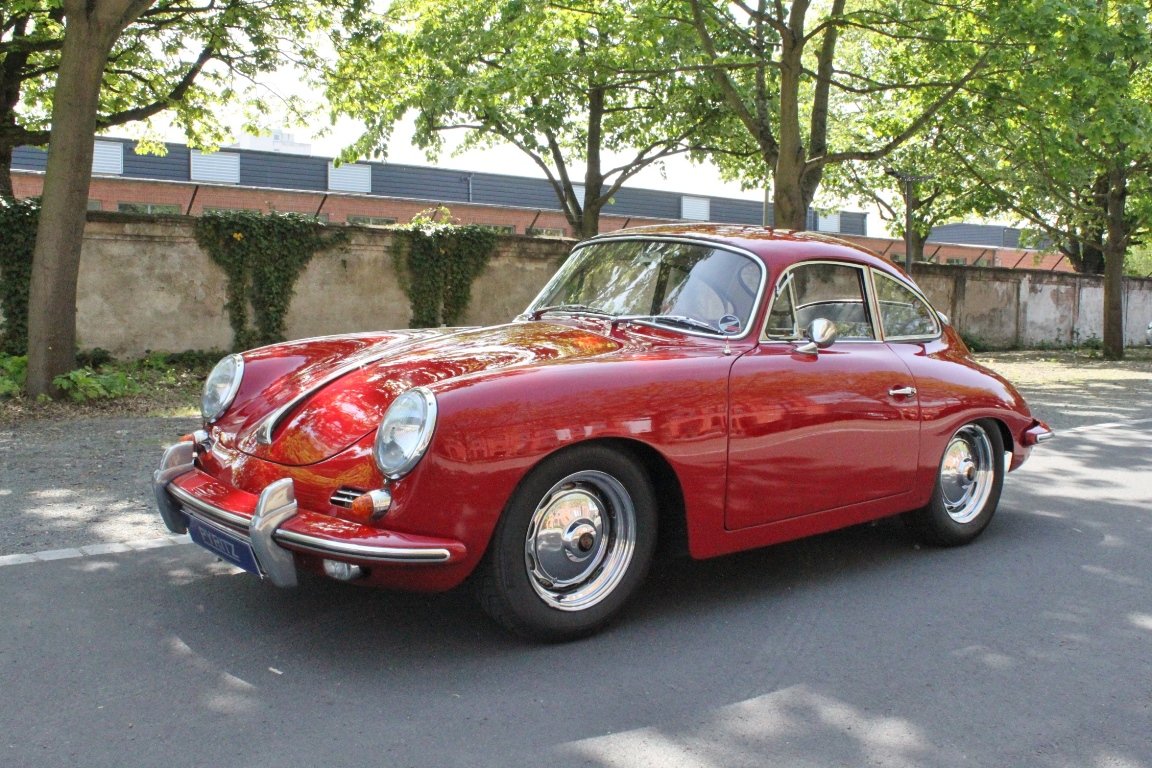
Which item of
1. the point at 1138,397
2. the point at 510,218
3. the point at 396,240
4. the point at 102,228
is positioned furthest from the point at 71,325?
the point at 510,218

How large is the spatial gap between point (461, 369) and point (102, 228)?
34.8 feet

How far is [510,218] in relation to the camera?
124 ft

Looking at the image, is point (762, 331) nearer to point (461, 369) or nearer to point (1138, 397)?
point (461, 369)

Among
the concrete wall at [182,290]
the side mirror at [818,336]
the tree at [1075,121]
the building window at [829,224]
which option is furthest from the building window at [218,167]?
the side mirror at [818,336]

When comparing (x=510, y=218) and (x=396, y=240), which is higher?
(x=510, y=218)

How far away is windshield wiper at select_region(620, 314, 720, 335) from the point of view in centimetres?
446

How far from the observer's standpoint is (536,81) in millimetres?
14758

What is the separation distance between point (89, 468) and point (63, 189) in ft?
12.9

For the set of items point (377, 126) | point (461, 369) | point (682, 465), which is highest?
point (377, 126)

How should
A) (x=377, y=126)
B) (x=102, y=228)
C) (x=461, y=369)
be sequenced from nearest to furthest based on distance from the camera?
1. (x=461, y=369)
2. (x=102, y=228)
3. (x=377, y=126)

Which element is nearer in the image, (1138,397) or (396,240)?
(1138,397)

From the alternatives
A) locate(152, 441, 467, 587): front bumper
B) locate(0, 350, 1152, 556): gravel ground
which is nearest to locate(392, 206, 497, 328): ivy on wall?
locate(0, 350, 1152, 556): gravel ground

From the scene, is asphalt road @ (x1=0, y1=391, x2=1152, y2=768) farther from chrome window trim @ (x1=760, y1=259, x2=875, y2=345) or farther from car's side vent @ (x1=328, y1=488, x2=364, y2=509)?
chrome window trim @ (x1=760, y1=259, x2=875, y2=345)

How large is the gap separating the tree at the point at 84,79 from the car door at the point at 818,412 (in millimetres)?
7580
